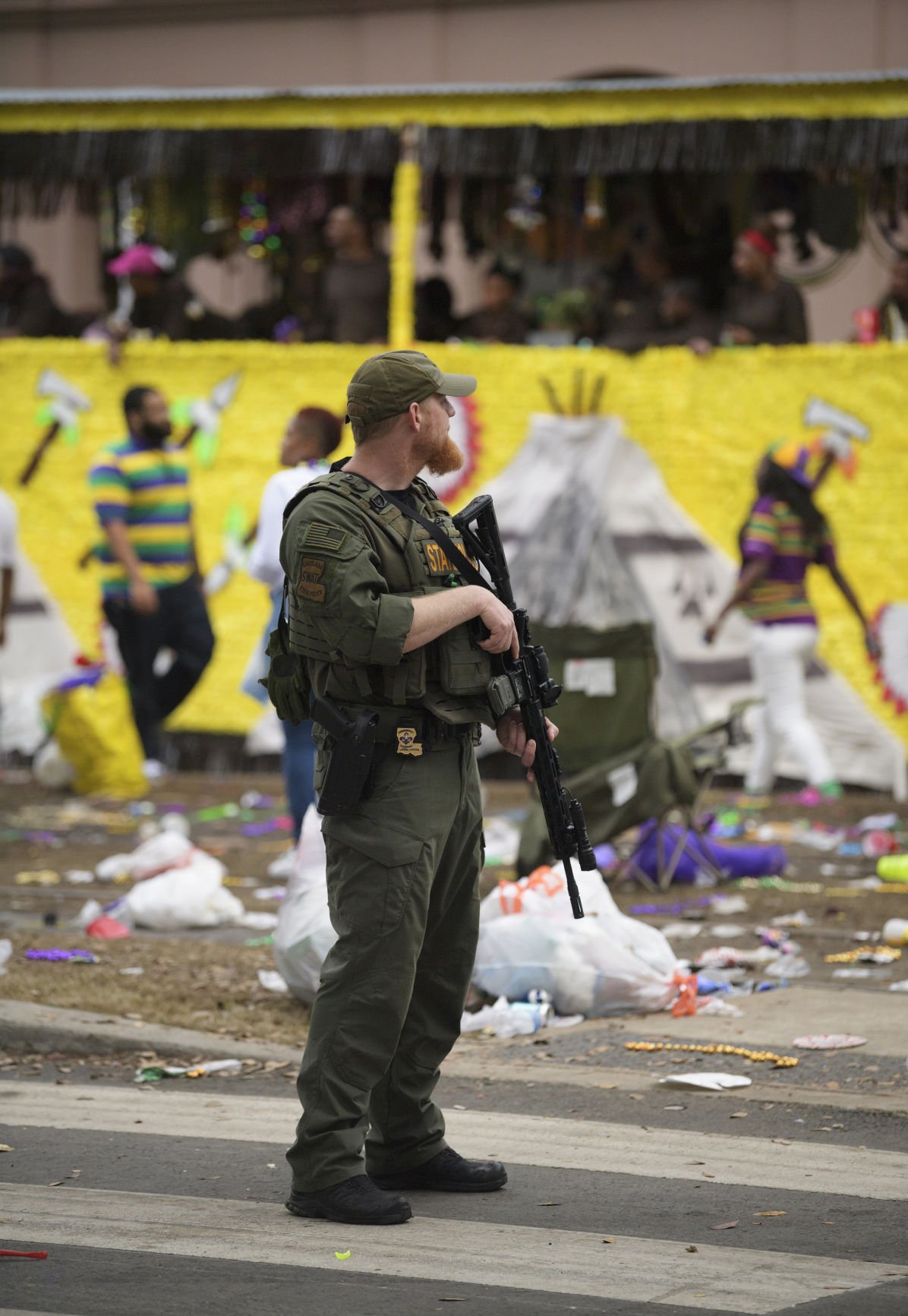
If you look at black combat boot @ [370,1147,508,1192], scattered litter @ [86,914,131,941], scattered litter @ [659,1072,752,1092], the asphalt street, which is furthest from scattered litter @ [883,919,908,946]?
black combat boot @ [370,1147,508,1192]

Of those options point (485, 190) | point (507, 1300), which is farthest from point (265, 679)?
point (485, 190)

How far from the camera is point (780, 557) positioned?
12359 mm

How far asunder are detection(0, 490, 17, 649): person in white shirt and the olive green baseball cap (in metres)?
7.01

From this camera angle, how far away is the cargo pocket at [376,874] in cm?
444

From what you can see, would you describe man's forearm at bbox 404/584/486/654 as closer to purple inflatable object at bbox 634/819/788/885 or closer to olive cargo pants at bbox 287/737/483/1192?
olive cargo pants at bbox 287/737/483/1192

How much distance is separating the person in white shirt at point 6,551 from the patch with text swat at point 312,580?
7.12 m

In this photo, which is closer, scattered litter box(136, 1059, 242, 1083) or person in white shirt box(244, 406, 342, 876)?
scattered litter box(136, 1059, 242, 1083)

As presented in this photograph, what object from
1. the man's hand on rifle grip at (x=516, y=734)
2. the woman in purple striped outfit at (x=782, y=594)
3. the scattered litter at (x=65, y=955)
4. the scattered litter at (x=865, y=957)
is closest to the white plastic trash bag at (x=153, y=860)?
the scattered litter at (x=65, y=955)

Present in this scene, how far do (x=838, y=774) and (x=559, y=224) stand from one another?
17.1ft

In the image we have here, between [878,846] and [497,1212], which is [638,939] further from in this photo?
[878,846]

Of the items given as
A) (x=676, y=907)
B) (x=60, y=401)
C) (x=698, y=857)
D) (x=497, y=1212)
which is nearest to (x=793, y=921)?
(x=676, y=907)

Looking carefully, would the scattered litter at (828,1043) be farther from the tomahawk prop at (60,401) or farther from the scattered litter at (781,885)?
the tomahawk prop at (60,401)

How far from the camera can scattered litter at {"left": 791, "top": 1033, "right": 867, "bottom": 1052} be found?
612cm

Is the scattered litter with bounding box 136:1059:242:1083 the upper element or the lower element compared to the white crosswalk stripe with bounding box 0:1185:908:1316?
upper
